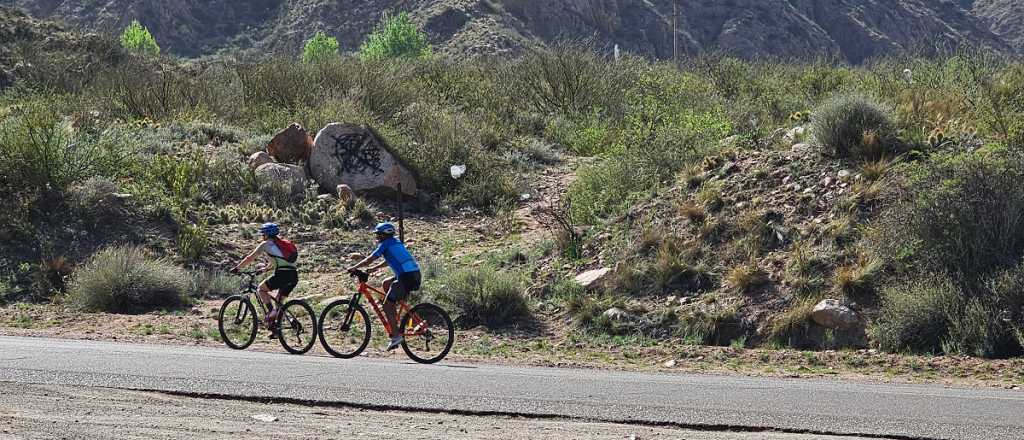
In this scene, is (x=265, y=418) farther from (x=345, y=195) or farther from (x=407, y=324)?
(x=345, y=195)

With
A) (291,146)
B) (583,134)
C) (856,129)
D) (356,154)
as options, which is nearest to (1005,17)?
(583,134)

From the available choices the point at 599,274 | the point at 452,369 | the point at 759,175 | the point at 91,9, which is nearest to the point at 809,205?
the point at 759,175

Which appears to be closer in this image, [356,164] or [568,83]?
[356,164]

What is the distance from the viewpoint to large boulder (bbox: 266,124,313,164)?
85.5 feet

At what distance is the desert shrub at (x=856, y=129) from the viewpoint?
18438mm

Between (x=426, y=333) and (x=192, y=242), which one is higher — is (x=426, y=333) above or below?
below

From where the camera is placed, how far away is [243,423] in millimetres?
8797

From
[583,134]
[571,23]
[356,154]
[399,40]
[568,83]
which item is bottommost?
[356,154]

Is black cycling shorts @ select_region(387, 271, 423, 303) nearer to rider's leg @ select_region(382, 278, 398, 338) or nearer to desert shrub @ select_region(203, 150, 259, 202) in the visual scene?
rider's leg @ select_region(382, 278, 398, 338)

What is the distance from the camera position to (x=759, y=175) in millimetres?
19297

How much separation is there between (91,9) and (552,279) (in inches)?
3306

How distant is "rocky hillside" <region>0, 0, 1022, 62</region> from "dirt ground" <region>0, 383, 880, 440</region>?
6683cm

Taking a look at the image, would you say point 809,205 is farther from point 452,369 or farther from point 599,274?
point 452,369

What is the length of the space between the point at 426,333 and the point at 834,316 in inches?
229
